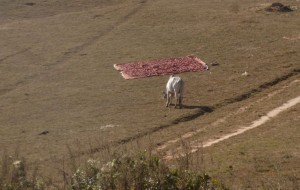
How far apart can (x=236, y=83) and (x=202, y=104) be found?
4.42 meters

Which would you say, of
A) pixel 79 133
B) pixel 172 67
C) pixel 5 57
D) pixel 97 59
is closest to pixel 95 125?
pixel 79 133

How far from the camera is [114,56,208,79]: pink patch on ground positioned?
127 feet

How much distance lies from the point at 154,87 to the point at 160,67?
447cm

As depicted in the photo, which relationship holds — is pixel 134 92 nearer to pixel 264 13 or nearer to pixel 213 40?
pixel 213 40

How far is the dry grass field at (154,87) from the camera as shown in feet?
68.7

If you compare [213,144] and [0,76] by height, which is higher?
[213,144]

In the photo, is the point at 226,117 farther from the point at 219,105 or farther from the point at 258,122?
the point at 219,105

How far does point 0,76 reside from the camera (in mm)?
39906

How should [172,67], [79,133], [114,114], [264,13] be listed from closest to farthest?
[79,133] → [114,114] → [172,67] → [264,13]

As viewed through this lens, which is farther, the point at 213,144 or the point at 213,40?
the point at 213,40

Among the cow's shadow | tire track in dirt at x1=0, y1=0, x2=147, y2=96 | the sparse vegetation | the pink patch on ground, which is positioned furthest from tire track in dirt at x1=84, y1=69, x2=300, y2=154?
the sparse vegetation

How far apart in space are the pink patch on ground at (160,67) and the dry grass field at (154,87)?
0.79 m

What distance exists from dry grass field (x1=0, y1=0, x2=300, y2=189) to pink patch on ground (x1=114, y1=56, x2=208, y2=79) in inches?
31.3

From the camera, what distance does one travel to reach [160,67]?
39.8 m
